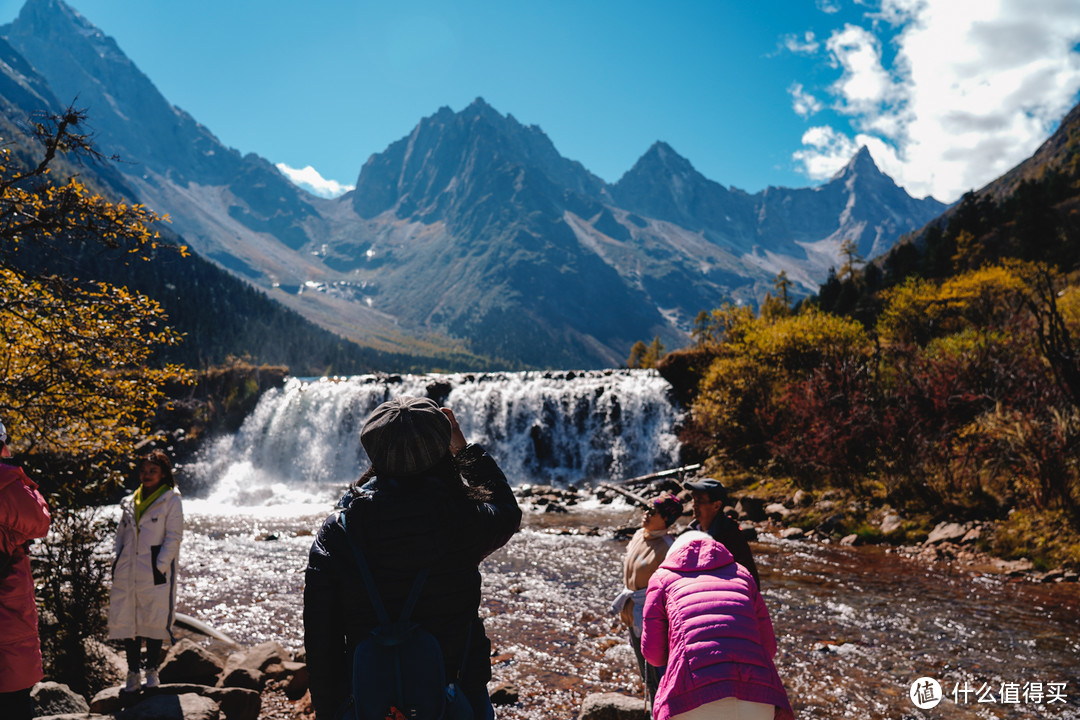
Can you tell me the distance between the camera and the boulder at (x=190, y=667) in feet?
24.0

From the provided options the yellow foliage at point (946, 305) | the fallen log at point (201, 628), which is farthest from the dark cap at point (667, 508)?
the yellow foliage at point (946, 305)

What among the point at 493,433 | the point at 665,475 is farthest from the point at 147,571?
the point at 493,433

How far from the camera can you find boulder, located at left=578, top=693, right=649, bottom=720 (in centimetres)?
582

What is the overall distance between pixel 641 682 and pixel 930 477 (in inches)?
→ 486

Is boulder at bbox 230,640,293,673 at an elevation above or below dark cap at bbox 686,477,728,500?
below

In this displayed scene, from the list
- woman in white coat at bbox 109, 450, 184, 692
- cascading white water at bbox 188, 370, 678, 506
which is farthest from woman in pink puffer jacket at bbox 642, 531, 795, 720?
cascading white water at bbox 188, 370, 678, 506

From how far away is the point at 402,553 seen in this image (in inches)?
87.7

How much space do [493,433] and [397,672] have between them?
3162 cm

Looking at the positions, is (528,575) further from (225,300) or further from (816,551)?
(225,300)

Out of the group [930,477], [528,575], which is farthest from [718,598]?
[930,477]

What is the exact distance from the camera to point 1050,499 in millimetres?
12414

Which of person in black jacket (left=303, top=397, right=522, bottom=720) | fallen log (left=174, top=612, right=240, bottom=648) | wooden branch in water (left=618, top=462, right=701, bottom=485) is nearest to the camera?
person in black jacket (left=303, top=397, right=522, bottom=720)

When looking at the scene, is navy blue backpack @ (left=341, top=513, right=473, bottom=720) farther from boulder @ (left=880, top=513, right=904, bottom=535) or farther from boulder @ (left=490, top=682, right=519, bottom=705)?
boulder @ (left=880, top=513, right=904, bottom=535)

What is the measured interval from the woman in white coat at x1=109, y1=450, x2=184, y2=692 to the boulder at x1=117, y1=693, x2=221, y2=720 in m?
0.64
